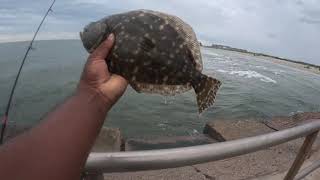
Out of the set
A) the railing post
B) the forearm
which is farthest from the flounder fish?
the railing post

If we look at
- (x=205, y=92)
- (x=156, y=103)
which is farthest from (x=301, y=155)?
(x=156, y=103)

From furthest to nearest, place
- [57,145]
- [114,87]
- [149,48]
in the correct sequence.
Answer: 1. [149,48]
2. [114,87]
3. [57,145]

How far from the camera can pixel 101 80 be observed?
1.44 m

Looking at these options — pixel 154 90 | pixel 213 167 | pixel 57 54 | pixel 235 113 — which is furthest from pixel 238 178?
pixel 57 54

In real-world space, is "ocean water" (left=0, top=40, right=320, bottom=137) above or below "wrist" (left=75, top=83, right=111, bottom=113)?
below

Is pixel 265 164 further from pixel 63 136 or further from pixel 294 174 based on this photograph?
pixel 63 136

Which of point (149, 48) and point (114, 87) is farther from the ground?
point (149, 48)

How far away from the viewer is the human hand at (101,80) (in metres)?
1.40

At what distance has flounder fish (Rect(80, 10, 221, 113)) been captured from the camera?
158 cm

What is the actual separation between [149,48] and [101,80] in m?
0.25

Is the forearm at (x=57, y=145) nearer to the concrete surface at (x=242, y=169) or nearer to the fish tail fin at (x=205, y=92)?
the fish tail fin at (x=205, y=92)

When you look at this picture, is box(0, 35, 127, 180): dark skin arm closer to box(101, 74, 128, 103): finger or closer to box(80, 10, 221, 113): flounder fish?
box(101, 74, 128, 103): finger

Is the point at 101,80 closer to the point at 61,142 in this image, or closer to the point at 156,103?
the point at 61,142

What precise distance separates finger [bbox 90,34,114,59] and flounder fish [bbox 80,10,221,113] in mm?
19
